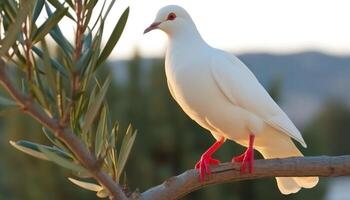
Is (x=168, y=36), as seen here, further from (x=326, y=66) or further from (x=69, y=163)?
(x=326, y=66)

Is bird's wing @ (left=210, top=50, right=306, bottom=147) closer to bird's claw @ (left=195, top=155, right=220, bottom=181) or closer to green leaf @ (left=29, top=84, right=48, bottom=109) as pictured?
bird's claw @ (left=195, top=155, right=220, bottom=181)

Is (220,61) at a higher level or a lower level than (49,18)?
lower

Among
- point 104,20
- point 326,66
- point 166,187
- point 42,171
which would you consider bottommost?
point 326,66

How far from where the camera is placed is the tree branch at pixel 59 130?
107 centimetres

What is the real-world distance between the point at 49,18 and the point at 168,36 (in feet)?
3.67

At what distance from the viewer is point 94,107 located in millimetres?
1188

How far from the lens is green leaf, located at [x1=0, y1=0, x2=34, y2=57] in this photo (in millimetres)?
1079

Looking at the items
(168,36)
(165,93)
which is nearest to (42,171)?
(165,93)

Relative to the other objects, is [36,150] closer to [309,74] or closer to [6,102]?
[6,102]

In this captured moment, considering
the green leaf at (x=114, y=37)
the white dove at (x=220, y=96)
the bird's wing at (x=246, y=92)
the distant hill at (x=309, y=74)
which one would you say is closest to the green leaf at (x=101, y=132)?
the green leaf at (x=114, y=37)

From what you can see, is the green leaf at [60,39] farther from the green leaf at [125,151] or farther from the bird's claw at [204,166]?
the bird's claw at [204,166]

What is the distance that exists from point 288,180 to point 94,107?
1240 millimetres

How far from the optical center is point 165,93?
8945 millimetres

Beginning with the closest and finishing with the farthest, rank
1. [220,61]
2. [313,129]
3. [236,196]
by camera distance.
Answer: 1. [220,61]
2. [236,196]
3. [313,129]
